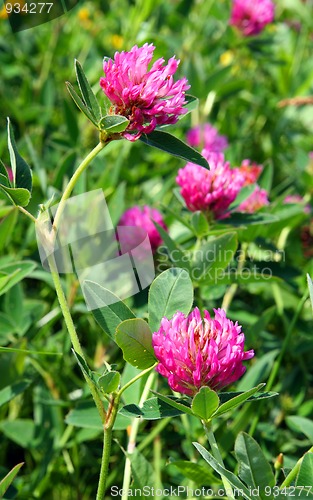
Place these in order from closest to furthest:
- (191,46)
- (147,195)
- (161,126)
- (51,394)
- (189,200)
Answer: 1. (161,126)
2. (189,200)
3. (51,394)
4. (147,195)
5. (191,46)

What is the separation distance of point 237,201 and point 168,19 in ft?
3.64

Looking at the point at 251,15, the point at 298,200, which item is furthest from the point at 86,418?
the point at 251,15

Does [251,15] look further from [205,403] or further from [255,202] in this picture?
[205,403]

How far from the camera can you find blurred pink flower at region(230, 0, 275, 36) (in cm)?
197

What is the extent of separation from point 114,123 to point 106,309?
0.20 meters

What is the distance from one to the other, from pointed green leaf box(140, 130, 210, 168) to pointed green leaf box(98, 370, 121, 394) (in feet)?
0.78

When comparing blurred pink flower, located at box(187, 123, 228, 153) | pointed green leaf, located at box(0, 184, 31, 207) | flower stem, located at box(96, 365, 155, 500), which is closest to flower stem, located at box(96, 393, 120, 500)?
flower stem, located at box(96, 365, 155, 500)

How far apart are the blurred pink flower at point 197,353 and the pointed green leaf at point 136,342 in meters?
0.01

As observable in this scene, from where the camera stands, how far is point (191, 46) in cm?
205

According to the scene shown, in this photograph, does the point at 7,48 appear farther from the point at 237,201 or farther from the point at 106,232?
the point at 237,201

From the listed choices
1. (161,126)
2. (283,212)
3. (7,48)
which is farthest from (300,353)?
(7,48)

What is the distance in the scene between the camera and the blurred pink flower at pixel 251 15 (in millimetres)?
1967

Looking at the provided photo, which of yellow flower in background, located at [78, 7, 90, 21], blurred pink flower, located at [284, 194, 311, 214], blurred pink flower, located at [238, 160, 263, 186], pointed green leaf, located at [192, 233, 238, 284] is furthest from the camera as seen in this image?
yellow flower in background, located at [78, 7, 90, 21]

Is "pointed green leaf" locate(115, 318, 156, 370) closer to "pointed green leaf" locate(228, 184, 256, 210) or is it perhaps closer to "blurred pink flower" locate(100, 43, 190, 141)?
"blurred pink flower" locate(100, 43, 190, 141)
